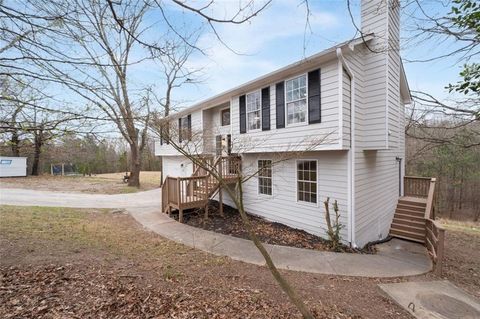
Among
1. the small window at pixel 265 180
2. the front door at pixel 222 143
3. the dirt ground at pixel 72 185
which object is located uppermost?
the front door at pixel 222 143

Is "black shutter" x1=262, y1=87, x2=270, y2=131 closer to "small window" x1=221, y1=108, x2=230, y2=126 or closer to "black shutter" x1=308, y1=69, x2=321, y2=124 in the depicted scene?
"black shutter" x1=308, y1=69, x2=321, y2=124

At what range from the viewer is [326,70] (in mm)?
6688

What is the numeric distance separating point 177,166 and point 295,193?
9.10 metres

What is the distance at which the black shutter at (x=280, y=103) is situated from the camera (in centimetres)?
775

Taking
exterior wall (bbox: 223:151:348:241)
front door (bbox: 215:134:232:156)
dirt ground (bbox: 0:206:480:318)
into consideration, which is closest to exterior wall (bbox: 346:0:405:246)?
exterior wall (bbox: 223:151:348:241)

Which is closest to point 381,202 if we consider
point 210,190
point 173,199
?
point 210,190

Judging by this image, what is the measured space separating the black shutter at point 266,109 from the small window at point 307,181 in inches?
65.9

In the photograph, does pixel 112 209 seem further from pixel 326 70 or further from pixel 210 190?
pixel 326 70

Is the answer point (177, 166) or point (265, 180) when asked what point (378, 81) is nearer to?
point (265, 180)

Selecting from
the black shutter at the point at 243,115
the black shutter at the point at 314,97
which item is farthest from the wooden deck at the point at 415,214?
the black shutter at the point at 243,115

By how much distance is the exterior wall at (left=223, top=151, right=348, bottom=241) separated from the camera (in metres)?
7.09

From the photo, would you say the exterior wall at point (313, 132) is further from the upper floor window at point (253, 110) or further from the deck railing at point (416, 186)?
the deck railing at point (416, 186)

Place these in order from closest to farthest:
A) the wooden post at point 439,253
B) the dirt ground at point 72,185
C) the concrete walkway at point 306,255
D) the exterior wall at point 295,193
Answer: the concrete walkway at point 306,255, the wooden post at point 439,253, the exterior wall at point 295,193, the dirt ground at point 72,185

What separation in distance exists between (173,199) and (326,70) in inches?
257
